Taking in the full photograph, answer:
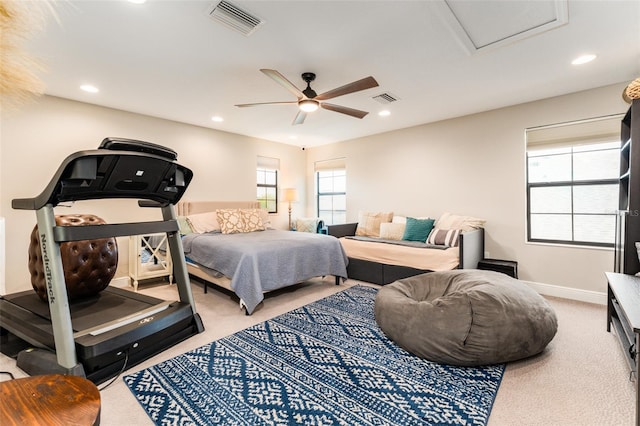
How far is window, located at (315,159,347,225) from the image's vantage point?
641 centimetres

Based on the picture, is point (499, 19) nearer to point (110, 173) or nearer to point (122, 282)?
point (110, 173)

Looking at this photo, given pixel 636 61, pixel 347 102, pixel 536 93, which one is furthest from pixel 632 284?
pixel 347 102

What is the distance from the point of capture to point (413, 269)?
12.7ft

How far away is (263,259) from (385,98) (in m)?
2.53

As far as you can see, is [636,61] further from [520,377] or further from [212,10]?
[212,10]

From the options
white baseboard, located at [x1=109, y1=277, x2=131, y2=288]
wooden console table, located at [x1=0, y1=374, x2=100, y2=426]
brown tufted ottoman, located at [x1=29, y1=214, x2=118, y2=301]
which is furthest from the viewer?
white baseboard, located at [x1=109, y1=277, x2=131, y2=288]

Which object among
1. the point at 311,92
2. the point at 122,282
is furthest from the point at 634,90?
the point at 122,282

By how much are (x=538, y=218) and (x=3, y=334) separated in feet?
19.5

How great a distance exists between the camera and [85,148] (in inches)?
154

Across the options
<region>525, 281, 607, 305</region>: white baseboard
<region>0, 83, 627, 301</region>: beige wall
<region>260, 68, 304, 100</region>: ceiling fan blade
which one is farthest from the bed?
<region>525, 281, 607, 305</region>: white baseboard

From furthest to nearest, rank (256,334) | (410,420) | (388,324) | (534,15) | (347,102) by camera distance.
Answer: (347,102), (256,334), (388,324), (534,15), (410,420)

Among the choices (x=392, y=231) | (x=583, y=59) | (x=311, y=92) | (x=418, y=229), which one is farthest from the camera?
(x=392, y=231)

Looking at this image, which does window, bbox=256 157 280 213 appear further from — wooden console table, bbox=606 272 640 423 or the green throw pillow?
wooden console table, bbox=606 272 640 423

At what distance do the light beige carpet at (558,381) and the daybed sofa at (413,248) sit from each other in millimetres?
1190
